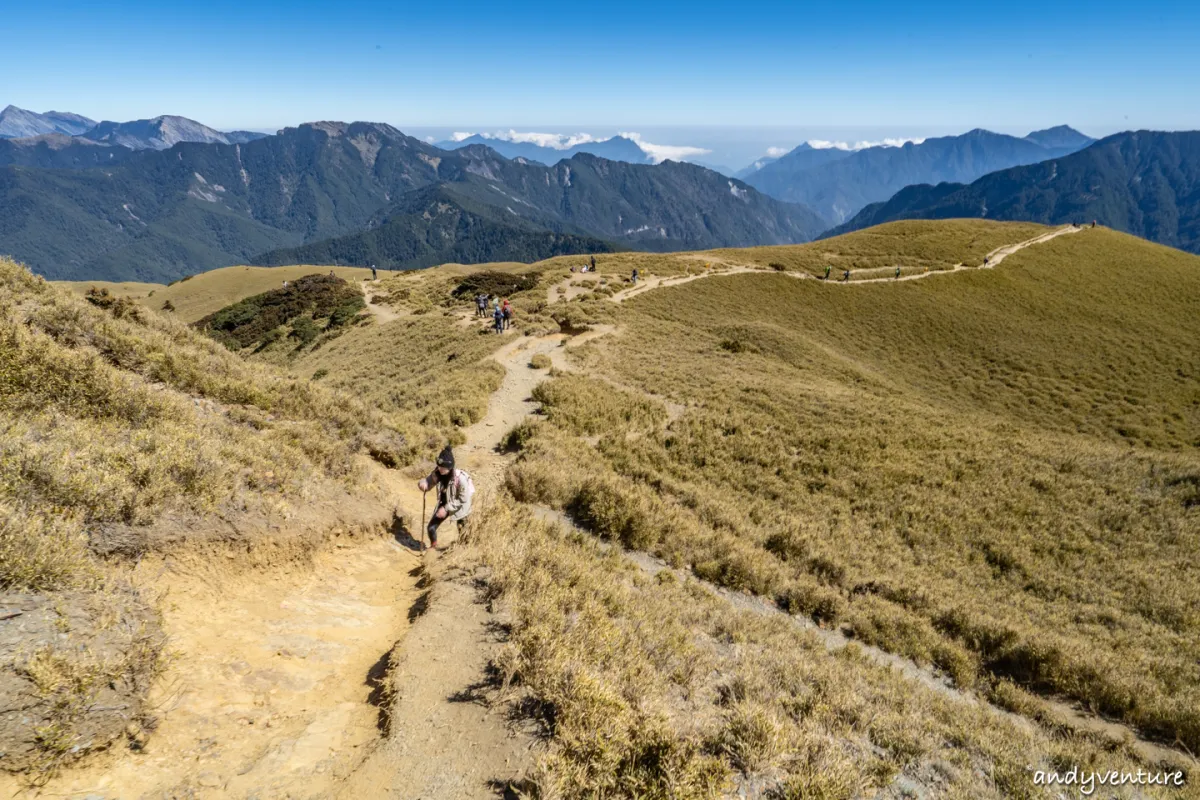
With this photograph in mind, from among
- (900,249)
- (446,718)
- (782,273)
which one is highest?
(900,249)

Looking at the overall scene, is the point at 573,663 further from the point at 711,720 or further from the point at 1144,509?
the point at 1144,509

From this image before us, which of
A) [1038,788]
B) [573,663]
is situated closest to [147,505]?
[573,663]

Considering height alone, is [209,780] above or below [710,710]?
above

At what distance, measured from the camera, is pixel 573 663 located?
530 cm

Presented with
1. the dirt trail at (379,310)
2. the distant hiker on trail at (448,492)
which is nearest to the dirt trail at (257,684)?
the distant hiker on trail at (448,492)

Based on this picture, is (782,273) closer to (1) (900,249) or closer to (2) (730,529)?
(1) (900,249)

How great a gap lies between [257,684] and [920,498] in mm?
16913

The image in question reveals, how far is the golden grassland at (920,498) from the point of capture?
10023mm

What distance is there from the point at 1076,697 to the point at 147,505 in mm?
14704

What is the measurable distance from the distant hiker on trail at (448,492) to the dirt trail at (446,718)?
1.07m

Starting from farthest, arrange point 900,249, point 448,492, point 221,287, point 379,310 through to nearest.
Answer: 1. point 221,287
2. point 900,249
3. point 379,310
4. point 448,492

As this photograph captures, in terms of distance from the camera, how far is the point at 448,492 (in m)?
9.06

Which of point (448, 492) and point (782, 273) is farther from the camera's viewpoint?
point (782, 273)

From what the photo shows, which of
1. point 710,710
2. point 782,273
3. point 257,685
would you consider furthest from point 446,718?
point 782,273
